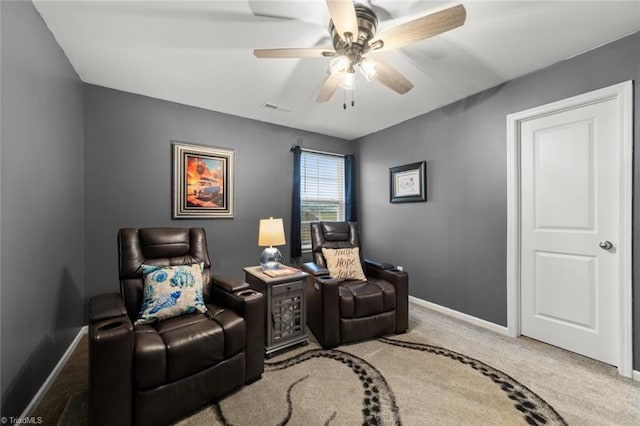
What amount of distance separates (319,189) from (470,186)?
6.85ft

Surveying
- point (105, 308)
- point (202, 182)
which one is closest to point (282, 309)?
point (105, 308)

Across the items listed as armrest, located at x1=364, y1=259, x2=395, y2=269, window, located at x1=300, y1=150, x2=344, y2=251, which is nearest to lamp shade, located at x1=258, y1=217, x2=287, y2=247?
armrest, located at x1=364, y1=259, x2=395, y2=269

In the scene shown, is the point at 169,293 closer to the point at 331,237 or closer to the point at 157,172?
the point at 157,172

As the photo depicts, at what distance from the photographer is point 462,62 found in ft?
7.44

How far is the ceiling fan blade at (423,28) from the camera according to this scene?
1294mm

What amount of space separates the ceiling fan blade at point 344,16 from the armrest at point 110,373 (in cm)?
194

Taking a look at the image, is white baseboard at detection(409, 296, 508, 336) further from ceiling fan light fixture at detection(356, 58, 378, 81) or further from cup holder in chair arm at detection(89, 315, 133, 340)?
cup holder in chair arm at detection(89, 315, 133, 340)

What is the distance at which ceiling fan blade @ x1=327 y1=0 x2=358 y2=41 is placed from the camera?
129 cm

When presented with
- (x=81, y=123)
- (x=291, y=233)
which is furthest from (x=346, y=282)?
(x=81, y=123)

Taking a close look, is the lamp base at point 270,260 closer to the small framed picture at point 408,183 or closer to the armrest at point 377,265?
the armrest at point 377,265

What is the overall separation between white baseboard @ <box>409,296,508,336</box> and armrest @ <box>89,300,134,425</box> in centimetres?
304

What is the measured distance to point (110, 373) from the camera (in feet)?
4.35

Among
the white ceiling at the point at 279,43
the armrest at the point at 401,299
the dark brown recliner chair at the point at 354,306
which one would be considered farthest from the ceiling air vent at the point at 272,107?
the armrest at the point at 401,299

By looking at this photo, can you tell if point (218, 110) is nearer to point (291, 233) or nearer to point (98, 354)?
point (291, 233)
